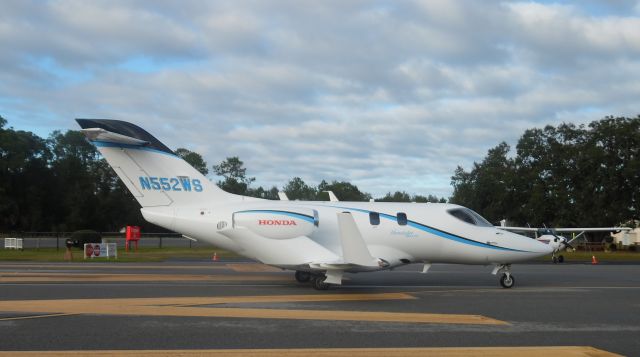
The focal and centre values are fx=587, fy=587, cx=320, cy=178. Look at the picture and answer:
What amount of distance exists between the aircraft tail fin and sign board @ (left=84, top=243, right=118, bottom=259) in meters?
14.6

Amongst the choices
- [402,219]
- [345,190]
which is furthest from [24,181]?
[402,219]

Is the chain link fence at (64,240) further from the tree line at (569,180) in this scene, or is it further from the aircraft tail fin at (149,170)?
the tree line at (569,180)

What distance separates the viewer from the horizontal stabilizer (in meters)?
15.7

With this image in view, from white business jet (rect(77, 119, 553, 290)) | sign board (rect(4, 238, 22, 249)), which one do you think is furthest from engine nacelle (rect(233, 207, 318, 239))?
sign board (rect(4, 238, 22, 249))

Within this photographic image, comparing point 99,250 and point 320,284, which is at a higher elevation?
point 99,250

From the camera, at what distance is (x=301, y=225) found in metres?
16.5

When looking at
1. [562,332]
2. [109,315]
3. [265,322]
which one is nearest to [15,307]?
[109,315]

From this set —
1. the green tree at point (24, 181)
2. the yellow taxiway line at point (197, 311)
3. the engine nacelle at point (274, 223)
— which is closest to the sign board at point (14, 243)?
the engine nacelle at point (274, 223)

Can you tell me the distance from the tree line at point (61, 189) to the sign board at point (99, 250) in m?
48.0

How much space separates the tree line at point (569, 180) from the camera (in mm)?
54812

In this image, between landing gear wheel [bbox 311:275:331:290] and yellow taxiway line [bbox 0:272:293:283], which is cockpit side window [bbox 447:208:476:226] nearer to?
landing gear wheel [bbox 311:275:331:290]

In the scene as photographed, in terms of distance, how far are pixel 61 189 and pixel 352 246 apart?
8697 cm

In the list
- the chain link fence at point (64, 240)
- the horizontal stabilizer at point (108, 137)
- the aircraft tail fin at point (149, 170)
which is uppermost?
the horizontal stabilizer at point (108, 137)

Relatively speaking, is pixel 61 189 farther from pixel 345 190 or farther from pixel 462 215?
pixel 462 215
